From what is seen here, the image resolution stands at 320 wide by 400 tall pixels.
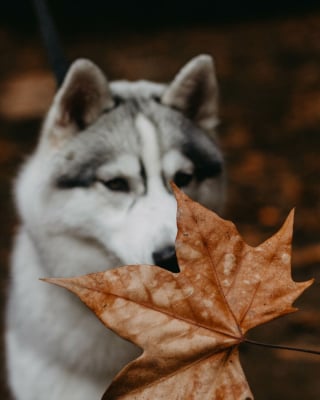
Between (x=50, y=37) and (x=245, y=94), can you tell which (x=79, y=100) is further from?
(x=245, y=94)

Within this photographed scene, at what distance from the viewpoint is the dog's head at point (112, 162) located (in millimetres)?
2268

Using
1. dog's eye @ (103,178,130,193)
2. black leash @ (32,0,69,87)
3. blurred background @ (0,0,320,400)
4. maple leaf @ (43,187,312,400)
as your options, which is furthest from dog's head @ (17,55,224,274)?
blurred background @ (0,0,320,400)

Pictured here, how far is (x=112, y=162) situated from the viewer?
2.32 m

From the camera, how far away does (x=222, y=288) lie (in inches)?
48.8

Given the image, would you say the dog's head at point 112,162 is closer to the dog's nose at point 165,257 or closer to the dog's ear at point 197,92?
the dog's ear at point 197,92

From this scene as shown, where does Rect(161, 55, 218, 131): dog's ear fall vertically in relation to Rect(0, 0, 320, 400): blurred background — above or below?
above

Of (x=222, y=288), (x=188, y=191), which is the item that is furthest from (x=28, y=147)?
(x=222, y=288)

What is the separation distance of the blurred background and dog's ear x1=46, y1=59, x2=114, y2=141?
1.23 meters

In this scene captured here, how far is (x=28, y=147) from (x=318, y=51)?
132 inches

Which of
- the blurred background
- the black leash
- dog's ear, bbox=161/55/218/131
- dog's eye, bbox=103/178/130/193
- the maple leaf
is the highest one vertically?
the black leash

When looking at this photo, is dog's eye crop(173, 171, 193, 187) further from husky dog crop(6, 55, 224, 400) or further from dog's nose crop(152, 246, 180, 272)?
dog's nose crop(152, 246, 180, 272)

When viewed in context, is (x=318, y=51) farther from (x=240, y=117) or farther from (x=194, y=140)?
(x=194, y=140)

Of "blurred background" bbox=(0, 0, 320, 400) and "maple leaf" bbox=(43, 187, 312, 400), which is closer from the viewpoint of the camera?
"maple leaf" bbox=(43, 187, 312, 400)

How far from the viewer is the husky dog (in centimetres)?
A: 230
